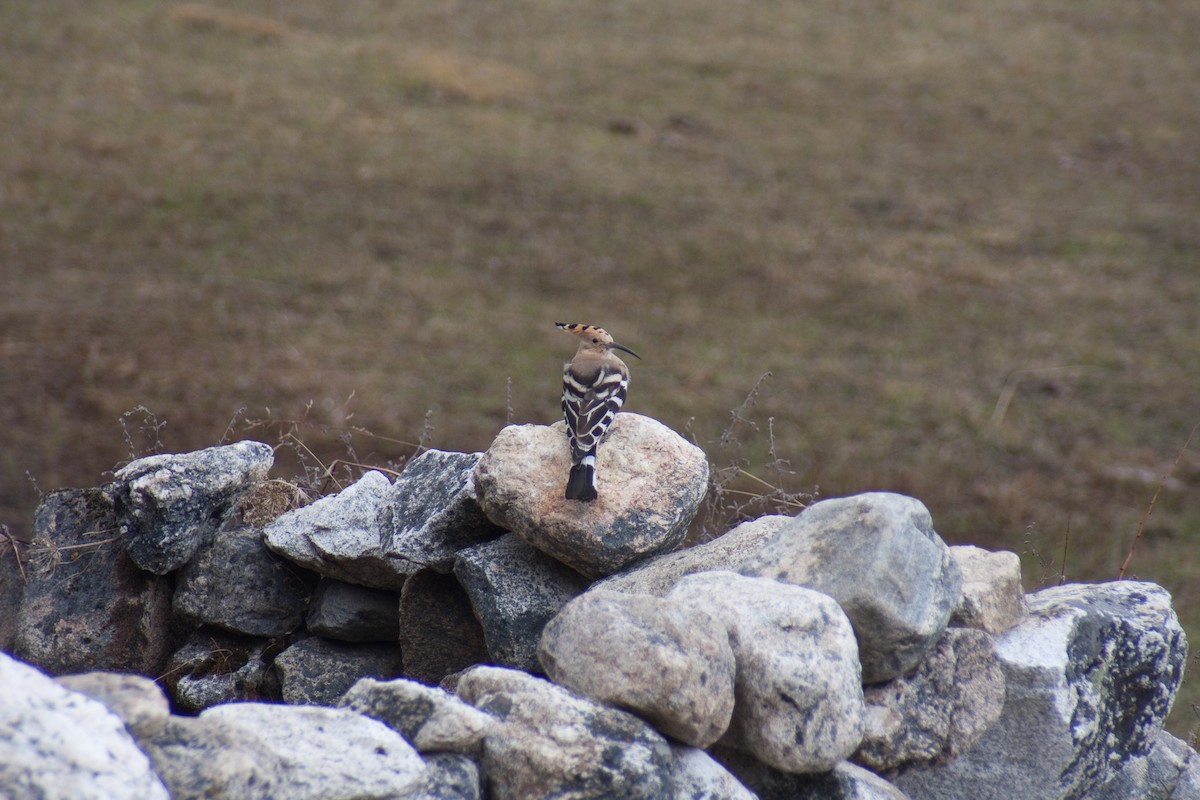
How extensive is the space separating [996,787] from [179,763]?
106 inches

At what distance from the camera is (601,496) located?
448 centimetres

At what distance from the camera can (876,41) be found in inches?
993

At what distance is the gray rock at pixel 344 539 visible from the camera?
4691 millimetres

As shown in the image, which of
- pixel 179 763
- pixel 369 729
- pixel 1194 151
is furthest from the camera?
pixel 1194 151

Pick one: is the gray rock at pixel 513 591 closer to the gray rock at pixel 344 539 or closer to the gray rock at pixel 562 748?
the gray rock at pixel 344 539

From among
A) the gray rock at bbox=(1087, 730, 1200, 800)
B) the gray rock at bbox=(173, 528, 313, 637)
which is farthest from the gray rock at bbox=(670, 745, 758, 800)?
the gray rock at bbox=(173, 528, 313, 637)

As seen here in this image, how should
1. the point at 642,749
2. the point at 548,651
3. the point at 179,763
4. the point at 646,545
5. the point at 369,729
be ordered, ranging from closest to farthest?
the point at 179,763, the point at 369,729, the point at 642,749, the point at 548,651, the point at 646,545

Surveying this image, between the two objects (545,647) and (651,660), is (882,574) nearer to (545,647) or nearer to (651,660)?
(651,660)

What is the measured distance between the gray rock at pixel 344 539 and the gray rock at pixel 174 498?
26 cm

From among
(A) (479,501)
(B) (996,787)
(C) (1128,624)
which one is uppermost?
(A) (479,501)

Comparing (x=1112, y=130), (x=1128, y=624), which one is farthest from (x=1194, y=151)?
(x=1128, y=624)

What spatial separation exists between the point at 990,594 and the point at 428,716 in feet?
7.09

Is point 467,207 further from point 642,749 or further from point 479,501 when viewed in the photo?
point 642,749

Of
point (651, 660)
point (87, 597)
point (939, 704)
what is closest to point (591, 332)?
point (87, 597)
